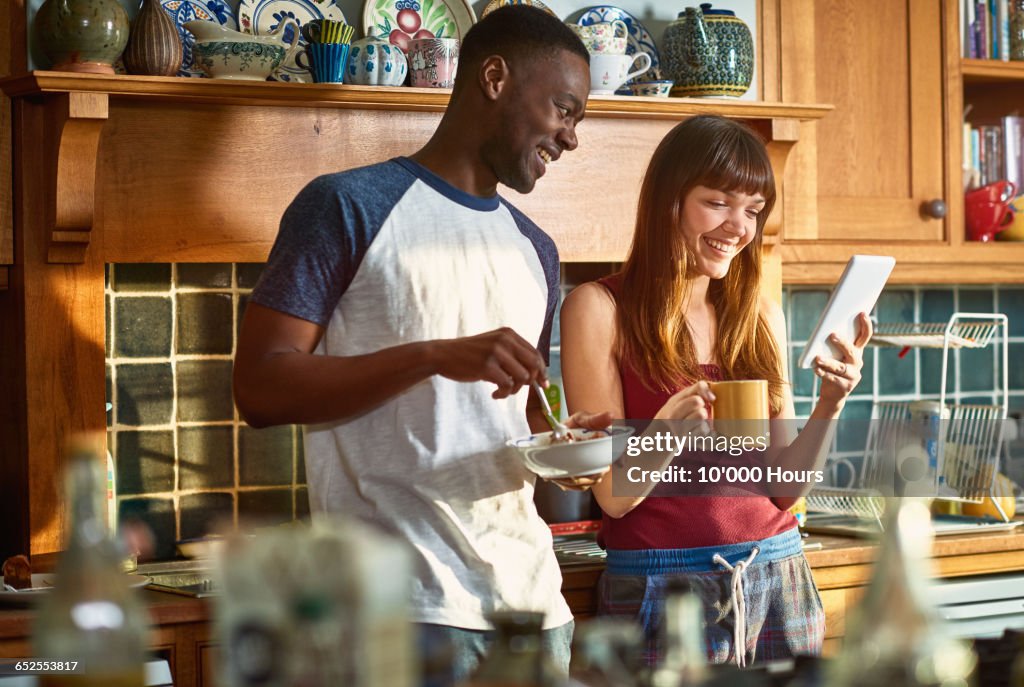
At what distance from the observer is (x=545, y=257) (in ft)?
5.99

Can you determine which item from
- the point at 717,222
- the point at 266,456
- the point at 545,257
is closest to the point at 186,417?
the point at 266,456

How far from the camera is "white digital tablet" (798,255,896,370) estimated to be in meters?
2.04

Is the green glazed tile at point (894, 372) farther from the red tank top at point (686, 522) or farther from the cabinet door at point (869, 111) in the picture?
the red tank top at point (686, 522)

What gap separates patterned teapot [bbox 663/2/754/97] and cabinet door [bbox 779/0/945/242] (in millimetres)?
238

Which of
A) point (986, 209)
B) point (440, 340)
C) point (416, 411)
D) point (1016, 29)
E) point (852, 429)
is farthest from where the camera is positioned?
point (852, 429)

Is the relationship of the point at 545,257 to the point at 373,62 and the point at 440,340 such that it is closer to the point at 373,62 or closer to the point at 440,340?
the point at 440,340

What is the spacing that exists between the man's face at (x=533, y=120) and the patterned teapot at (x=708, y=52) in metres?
0.93

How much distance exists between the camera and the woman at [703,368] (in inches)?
77.2

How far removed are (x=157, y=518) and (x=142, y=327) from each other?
1.23 feet

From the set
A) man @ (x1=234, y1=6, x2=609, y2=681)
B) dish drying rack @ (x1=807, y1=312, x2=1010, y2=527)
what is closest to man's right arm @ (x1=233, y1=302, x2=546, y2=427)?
man @ (x1=234, y1=6, x2=609, y2=681)

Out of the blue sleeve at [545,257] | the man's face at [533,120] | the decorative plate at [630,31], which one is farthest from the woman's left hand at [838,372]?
the decorative plate at [630,31]

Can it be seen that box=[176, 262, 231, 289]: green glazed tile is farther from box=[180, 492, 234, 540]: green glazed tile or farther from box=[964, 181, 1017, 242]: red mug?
box=[964, 181, 1017, 242]: red mug

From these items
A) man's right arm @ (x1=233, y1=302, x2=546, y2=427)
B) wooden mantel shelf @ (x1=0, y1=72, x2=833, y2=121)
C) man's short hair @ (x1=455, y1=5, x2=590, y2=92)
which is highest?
wooden mantel shelf @ (x1=0, y1=72, x2=833, y2=121)

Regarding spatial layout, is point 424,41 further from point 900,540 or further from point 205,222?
point 900,540
